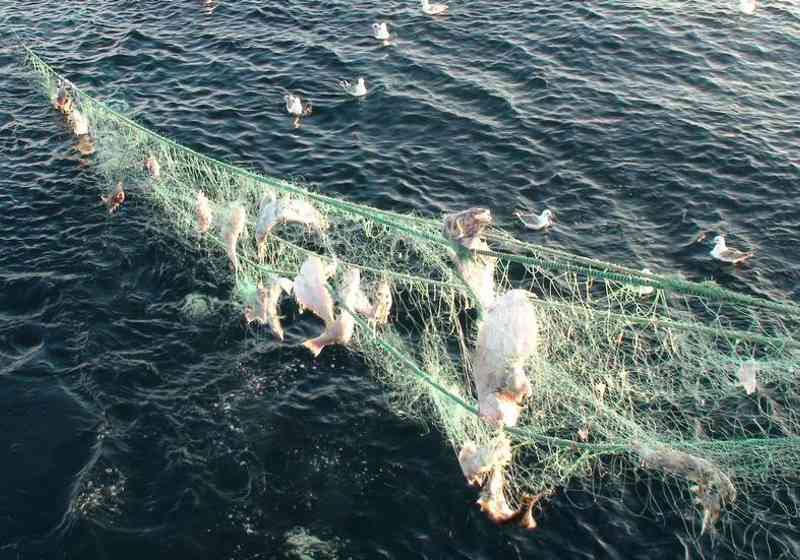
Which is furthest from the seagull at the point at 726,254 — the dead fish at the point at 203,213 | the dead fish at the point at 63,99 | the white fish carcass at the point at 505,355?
the dead fish at the point at 63,99

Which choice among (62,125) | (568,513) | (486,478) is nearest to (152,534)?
(486,478)

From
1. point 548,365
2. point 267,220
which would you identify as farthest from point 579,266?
point 267,220

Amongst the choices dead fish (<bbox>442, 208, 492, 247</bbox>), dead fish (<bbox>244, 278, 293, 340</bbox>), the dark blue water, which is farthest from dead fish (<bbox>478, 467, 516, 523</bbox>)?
dead fish (<bbox>244, 278, 293, 340</bbox>)

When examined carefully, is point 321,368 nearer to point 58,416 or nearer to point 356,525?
point 356,525

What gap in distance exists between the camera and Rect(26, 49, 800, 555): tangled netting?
6.89m

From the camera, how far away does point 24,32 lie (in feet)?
72.8

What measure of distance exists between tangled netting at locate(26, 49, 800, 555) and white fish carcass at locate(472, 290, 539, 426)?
1cm

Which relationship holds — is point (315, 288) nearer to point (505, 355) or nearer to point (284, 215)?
point (284, 215)

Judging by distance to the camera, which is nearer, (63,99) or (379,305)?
(379,305)

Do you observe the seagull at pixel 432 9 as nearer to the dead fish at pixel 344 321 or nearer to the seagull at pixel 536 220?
the seagull at pixel 536 220

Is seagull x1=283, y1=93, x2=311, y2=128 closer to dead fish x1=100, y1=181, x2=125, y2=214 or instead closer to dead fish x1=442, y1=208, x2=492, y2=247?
dead fish x1=100, y1=181, x2=125, y2=214

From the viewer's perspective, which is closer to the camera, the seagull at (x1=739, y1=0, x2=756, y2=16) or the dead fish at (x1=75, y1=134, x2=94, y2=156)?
the dead fish at (x1=75, y1=134, x2=94, y2=156)

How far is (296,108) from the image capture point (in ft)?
57.3

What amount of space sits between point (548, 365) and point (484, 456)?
51.2 inches
